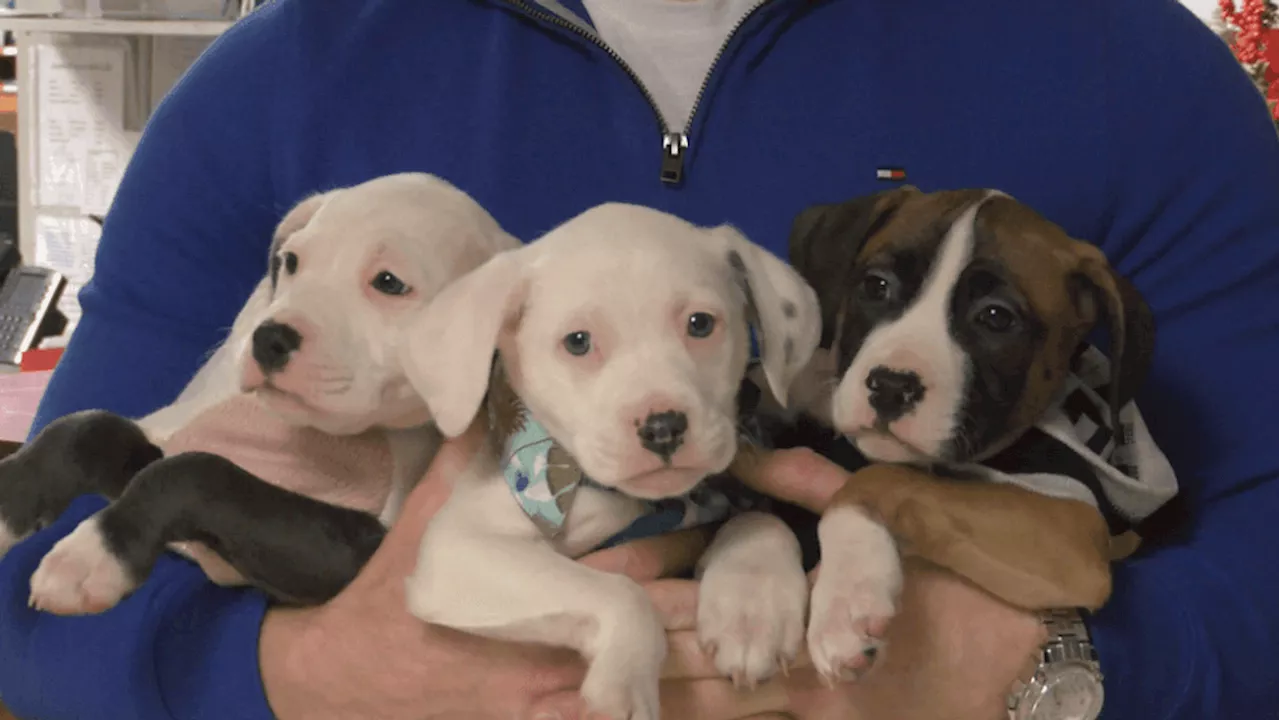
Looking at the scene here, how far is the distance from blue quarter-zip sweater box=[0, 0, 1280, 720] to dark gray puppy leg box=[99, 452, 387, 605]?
0.66 ft

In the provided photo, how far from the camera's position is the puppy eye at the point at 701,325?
35.2 inches

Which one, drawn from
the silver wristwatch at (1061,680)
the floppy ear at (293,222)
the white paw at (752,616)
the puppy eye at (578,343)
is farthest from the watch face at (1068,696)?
the floppy ear at (293,222)

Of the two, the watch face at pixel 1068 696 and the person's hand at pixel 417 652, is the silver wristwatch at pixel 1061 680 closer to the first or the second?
the watch face at pixel 1068 696

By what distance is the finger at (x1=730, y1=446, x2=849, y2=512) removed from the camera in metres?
0.95

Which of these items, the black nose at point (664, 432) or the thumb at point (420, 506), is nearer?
the black nose at point (664, 432)

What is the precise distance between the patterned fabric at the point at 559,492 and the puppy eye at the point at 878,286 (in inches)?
7.9

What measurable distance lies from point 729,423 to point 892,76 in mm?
524

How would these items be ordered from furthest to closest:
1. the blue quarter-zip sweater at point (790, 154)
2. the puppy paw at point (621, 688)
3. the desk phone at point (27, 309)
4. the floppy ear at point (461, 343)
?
the desk phone at point (27, 309), the blue quarter-zip sweater at point (790, 154), the floppy ear at point (461, 343), the puppy paw at point (621, 688)

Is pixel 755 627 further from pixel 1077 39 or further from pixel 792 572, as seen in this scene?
pixel 1077 39

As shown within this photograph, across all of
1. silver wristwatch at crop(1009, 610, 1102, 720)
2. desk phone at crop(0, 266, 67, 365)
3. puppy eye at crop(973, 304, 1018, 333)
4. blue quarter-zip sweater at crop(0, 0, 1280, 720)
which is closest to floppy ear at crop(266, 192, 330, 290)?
blue quarter-zip sweater at crop(0, 0, 1280, 720)

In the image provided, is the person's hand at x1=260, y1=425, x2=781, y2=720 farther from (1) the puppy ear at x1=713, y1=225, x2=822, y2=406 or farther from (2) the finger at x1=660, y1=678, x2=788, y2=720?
(1) the puppy ear at x1=713, y1=225, x2=822, y2=406

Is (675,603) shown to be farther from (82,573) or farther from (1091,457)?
(82,573)

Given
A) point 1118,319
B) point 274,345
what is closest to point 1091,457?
point 1118,319

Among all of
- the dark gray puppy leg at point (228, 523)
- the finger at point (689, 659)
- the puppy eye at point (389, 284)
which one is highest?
the puppy eye at point (389, 284)
